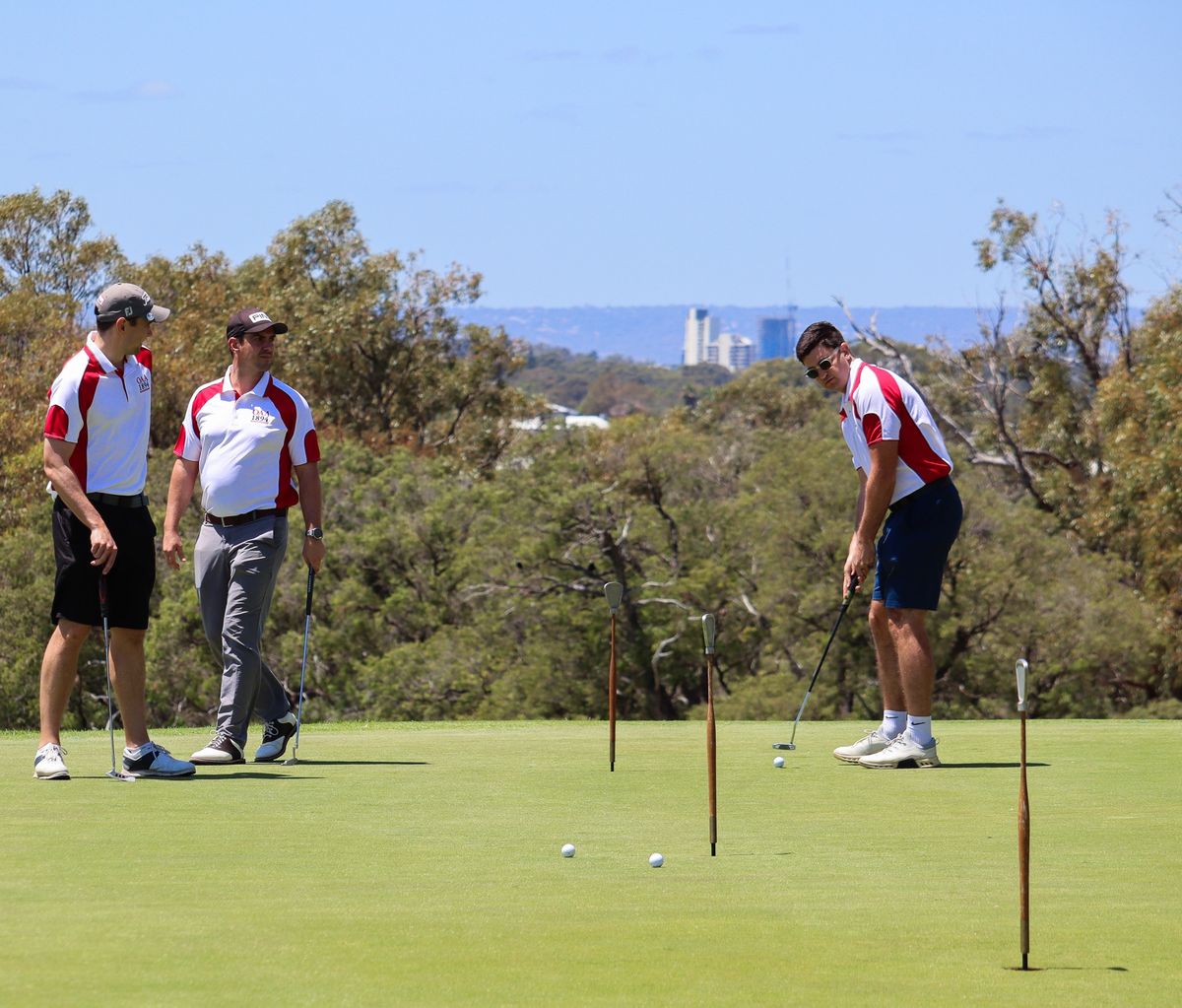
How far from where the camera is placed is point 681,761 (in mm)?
10438

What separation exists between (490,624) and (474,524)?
3617 mm

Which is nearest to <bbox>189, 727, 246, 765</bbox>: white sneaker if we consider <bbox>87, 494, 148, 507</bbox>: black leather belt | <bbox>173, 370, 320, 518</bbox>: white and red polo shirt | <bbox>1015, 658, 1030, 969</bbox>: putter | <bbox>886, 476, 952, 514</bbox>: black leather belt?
<bbox>173, 370, 320, 518</bbox>: white and red polo shirt

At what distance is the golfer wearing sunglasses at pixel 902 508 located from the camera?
9992 mm

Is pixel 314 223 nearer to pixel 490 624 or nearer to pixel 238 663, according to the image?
pixel 490 624

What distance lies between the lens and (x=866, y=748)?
1040 centimetres

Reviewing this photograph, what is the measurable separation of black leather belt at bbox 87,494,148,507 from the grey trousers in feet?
2.33

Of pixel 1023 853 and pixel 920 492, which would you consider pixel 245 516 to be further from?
pixel 1023 853

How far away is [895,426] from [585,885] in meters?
4.26

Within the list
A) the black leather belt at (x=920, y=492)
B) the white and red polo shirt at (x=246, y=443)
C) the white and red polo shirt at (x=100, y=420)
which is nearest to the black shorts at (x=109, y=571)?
the white and red polo shirt at (x=100, y=420)

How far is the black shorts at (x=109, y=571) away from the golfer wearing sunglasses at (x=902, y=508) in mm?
3408

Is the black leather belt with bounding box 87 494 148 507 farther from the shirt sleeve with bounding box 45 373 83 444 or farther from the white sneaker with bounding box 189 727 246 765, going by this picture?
the white sneaker with bounding box 189 727 246 765

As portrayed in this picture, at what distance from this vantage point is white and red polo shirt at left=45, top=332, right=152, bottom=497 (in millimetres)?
9242

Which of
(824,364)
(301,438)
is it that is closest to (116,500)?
(301,438)

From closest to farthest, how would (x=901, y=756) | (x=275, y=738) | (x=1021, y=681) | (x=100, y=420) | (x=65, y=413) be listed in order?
(x=1021, y=681) → (x=65, y=413) → (x=100, y=420) → (x=901, y=756) → (x=275, y=738)
